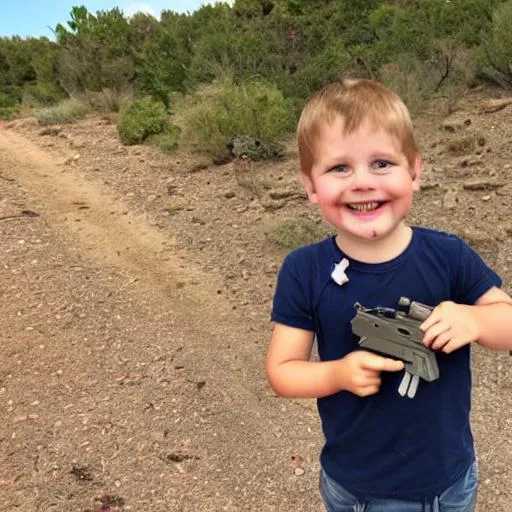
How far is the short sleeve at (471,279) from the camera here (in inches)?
54.1

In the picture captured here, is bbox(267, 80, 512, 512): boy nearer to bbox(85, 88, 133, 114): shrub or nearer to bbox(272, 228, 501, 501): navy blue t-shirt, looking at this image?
bbox(272, 228, 501, 501): navy blue t-shirt

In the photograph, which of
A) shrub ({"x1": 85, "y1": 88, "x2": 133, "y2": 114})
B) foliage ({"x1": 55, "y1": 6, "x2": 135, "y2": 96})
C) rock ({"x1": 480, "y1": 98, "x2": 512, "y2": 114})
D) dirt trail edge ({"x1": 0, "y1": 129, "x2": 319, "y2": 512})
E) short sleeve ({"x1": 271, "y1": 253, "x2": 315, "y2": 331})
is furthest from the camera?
foliage ({"x1": 55, "y1": 6, "x2": 135, "y2": 96})

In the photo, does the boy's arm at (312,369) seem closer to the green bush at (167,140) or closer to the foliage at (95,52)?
the green bush at (167,140)

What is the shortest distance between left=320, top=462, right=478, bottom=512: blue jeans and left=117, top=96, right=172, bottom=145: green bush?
27.2ft

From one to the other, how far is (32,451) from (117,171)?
17.2 ft

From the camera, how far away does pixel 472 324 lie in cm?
124

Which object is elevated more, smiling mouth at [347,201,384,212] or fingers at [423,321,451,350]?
smiling mouth at [347,201,384,212]

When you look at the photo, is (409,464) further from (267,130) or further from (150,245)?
(267,130)

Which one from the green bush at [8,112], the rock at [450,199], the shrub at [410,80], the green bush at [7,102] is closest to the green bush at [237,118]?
the shrub at [410,80]

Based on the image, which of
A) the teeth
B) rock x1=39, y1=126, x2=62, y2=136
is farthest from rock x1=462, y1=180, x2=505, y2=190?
rock x1=39, y1=126, x2=62, y2=136

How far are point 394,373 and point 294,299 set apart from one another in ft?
0.86

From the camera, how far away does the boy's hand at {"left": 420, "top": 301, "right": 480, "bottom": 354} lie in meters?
1.18

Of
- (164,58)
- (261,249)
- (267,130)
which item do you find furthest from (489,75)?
(164,58)

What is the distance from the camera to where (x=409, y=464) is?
1.41 meters
